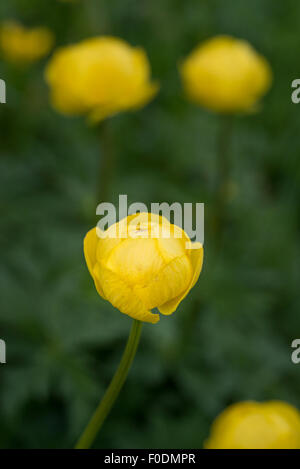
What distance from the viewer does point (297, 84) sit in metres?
2.12

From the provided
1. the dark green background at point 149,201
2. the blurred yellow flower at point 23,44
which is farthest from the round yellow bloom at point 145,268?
the blurred yellow flower at point 23,44

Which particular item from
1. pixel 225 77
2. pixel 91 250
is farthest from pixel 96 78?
pixel 91 250

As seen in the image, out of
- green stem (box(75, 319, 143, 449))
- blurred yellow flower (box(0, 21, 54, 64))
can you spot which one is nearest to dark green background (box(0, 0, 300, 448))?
blurred yellow flower (box(0, 21, 54, 64))

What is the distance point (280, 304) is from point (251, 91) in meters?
0.62

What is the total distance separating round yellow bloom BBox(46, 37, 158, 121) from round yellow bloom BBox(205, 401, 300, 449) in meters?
0.76

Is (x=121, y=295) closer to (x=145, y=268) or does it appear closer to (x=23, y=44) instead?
(x=145, y=268)

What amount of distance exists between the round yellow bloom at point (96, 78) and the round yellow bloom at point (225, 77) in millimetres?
195

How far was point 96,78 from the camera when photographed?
1414 millimetres

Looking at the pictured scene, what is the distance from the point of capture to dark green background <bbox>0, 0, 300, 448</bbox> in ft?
4.46

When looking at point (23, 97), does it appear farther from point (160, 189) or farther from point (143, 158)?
point (160, 189)

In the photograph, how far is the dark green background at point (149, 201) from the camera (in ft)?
4.46

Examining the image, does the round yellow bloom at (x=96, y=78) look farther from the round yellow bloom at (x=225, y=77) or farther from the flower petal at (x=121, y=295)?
the flower petal at (x=121, y=295)

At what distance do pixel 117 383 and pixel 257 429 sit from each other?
13.0 inches

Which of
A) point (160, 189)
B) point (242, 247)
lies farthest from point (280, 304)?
point (160, 189)
